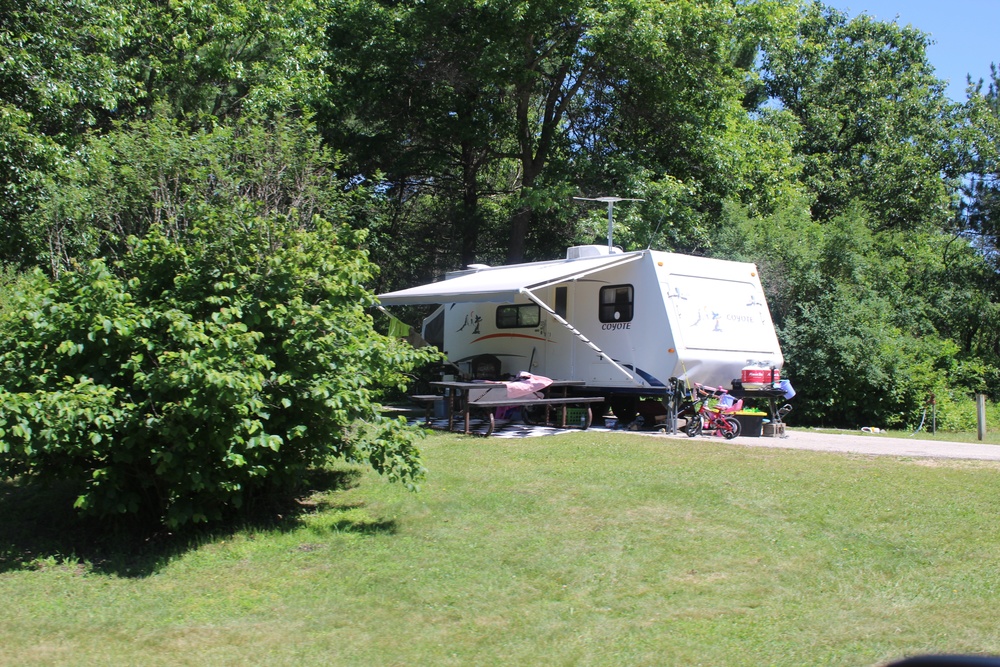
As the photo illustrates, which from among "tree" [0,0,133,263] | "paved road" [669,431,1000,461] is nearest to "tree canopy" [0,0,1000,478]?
"tree" [0,0,133,263]

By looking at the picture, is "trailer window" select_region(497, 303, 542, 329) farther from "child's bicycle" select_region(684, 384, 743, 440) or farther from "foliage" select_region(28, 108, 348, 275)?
"foliage" select_region(28, 108, 348, 275)

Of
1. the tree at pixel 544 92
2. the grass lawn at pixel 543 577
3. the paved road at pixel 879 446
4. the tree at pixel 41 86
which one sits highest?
the tree at pixel 544 92

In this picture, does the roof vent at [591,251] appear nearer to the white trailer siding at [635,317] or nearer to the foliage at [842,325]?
the white trailer siding at [635,317]

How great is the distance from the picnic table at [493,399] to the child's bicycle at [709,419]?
1.39 m

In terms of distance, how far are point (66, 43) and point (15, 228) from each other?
276cm

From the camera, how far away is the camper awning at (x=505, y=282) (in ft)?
43.1

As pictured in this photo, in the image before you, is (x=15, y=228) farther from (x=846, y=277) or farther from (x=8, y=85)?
(x=846, y=277)

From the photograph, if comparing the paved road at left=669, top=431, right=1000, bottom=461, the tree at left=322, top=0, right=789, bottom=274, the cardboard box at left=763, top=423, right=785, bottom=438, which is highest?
the tree at left=322, top=0, right=789, bottom=274

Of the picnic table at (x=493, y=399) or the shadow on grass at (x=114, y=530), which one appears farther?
the picnic table at (x=493, y=399)

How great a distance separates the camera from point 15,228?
13141mm

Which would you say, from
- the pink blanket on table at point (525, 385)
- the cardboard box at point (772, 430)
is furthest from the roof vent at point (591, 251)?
the cardboard box at point (772, 430)

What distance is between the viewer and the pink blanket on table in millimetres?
12961

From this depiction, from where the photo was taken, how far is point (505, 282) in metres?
14.1

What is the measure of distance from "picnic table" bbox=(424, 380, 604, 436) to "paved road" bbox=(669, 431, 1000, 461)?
249cm
